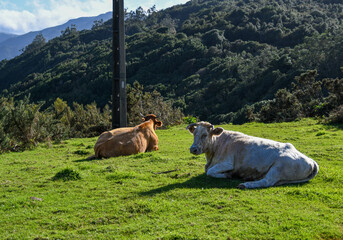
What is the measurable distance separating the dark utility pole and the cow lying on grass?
8.02m

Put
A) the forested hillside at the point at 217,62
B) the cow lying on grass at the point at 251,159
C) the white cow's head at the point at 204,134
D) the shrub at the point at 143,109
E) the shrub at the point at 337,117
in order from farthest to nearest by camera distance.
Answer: the forested hillside at the point at 217,62 < the shrub at the point at 143,109 < the shrub at the point at 337,117 < the white cow's head at the point at 204,134 < the cow lying on grass at the point at 251,159

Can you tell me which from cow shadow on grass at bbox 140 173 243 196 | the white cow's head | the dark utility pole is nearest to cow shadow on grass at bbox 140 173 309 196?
cow shadow on grass at bbox 140 173 243 196

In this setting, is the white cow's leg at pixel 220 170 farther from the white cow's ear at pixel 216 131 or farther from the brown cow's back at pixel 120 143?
the brown cow's back at pixel 120 143

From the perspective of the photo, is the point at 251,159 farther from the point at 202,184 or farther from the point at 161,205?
the point at 161,205

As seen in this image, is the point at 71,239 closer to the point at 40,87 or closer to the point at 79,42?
the point at 40,87

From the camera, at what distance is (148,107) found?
2553 centimetres

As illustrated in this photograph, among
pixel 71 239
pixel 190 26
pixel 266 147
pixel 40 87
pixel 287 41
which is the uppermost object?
pixel 190 26

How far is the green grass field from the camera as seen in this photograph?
5.17 meters

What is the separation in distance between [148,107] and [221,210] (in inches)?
785

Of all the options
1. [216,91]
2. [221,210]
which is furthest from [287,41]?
[221,210]

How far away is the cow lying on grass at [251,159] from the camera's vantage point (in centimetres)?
715

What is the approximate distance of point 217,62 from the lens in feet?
260

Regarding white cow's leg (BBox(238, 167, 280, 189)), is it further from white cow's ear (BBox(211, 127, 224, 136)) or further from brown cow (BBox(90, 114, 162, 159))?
brown cow (BBox(90, 114, 162, 159))

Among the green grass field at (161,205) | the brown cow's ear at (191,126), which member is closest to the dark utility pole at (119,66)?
the green grass field at (161,205)
